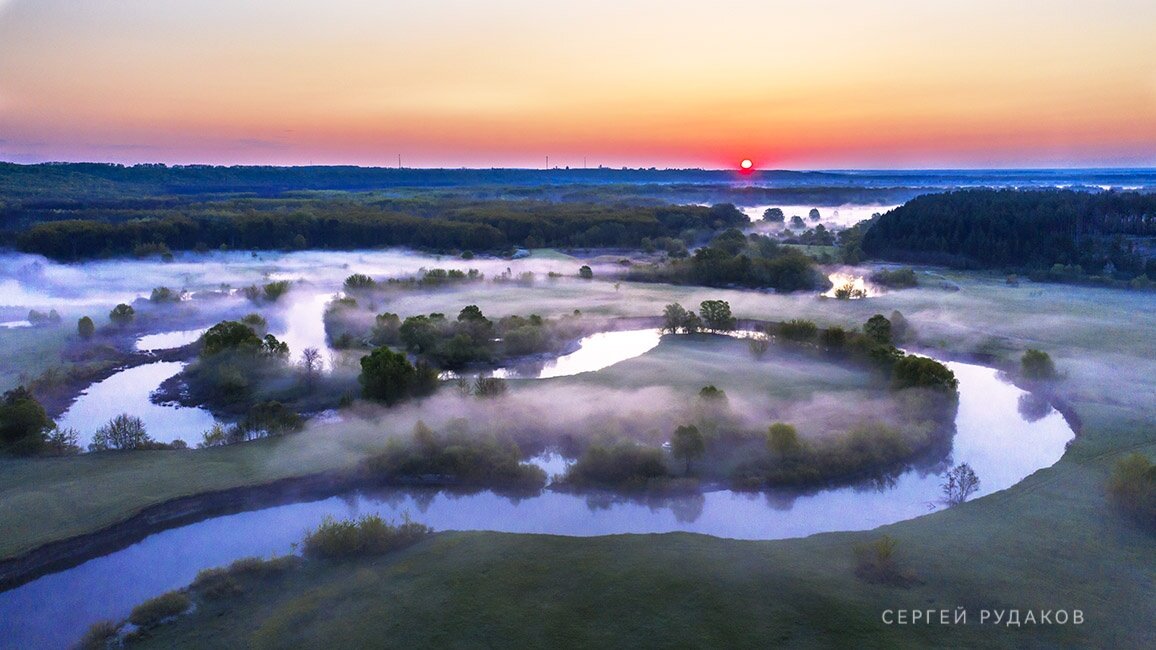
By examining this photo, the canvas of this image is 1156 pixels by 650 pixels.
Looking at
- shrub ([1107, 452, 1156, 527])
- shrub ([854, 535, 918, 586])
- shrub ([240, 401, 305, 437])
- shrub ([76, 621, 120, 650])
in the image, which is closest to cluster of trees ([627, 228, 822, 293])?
shrub ([1107, 452, 1156, 527])

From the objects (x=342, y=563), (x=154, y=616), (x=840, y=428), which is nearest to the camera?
(x=154, y=616)

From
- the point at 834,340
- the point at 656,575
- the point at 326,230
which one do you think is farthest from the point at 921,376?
the point at 326,230

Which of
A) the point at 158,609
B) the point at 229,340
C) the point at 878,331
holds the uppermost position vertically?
the point at 229,340

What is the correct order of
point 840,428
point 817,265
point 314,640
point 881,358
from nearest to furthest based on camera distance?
point 314,640
point 840,428
point 881,358
point 817,265

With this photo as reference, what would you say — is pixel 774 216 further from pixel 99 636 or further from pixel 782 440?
pixel 99 636

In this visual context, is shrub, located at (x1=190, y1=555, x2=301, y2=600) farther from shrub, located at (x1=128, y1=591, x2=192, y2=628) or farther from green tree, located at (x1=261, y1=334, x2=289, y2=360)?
green tree, located at (x1=261, y1=334, x2=289, y2=360)

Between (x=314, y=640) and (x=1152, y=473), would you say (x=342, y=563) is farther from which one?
(x=1152, y=473)

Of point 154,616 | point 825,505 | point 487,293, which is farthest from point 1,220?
point 825,505
